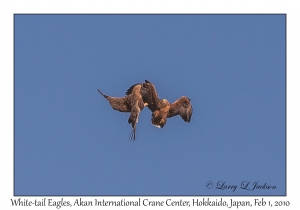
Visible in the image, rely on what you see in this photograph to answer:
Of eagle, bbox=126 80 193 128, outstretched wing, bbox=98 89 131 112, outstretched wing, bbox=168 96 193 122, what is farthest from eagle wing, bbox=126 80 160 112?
outstretched wing, bbox=168 96 193 122

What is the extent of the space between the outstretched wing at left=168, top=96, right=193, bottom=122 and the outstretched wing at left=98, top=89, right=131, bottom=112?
4.40 ft

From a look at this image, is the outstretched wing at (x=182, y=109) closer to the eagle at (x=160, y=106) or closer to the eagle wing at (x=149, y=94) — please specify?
the eagle at (x=160, y=106)

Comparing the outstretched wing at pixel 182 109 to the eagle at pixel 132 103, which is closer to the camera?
the eagle at pixel 132 103

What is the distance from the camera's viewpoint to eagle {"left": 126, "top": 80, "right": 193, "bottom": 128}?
1980 centimetres

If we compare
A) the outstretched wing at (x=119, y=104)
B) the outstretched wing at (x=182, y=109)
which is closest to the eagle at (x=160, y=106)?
the outstretched wing at (x=182, y=109)

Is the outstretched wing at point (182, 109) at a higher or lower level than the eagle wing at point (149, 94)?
lower

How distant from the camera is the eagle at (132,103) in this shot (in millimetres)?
18955

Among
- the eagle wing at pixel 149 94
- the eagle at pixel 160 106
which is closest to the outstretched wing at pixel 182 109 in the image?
the eagle at pixel 160 106

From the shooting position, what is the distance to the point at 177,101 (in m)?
20.7

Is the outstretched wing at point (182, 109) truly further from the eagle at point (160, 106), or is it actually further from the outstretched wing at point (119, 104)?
the outstretched wing at point (119, 104)

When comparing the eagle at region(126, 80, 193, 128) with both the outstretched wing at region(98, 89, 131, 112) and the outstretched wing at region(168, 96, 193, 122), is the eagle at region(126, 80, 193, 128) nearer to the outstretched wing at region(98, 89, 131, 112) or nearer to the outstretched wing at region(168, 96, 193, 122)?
the outstretched wing at region(168, 96, 193, 122)
